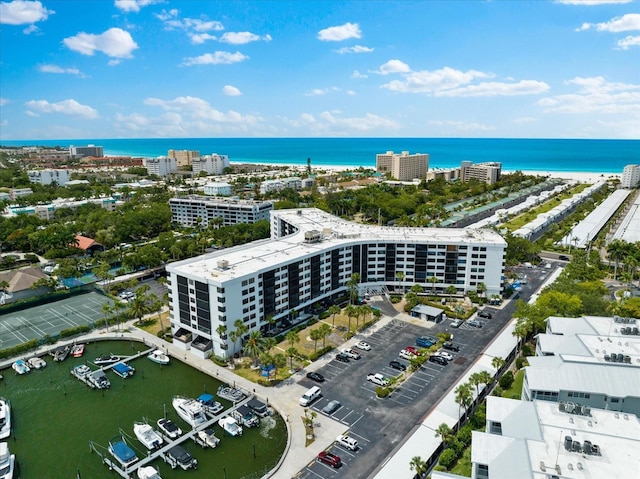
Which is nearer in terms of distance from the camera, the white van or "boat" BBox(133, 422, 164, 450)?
"boat" BBox(133, 422, 164, 450)

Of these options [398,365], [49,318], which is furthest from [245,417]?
[49,318]

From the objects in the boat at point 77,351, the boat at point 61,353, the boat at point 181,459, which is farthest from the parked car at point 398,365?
the boat at point 61,353

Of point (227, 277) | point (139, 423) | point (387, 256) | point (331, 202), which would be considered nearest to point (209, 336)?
point (227, 277)

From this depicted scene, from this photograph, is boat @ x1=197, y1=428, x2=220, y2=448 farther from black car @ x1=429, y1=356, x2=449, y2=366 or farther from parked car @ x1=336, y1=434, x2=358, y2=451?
black car @ x1=429, y1=356, x2=449, y2=366

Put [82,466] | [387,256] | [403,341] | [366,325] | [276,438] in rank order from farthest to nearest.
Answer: [387,256], [366,325], [403,341], [276,438], [82,466]

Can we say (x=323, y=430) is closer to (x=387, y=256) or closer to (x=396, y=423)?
(x=396, y=423)

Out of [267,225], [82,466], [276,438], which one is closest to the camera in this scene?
[82,466]

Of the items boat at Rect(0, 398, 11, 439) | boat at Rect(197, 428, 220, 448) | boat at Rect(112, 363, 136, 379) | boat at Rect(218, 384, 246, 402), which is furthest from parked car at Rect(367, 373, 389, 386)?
boat at Rect(0, 398, 11, 439)
